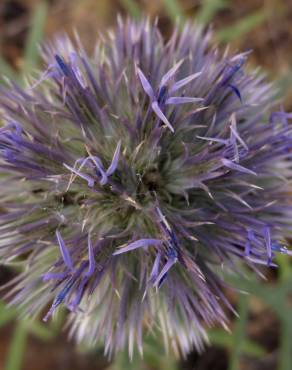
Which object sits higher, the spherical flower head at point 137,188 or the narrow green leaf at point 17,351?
the spherical flower head at point 137,188

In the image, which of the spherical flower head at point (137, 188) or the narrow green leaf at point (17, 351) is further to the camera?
the narrow green leaf at point (17, 351)

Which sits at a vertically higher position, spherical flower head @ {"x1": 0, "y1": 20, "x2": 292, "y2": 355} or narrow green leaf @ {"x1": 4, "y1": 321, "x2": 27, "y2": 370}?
spherical flower head @ {"x1": 0, "y1": 20, "x2": 292, "y2": 355}

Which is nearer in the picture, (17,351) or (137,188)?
(137,188)

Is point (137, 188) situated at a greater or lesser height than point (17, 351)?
greater

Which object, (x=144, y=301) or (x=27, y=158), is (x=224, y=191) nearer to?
(x=144, y=301)

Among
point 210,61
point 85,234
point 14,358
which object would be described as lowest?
point 14,358

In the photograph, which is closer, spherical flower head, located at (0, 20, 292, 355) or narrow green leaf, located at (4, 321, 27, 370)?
spherical flower head, located at (0, 20, 292, 355)

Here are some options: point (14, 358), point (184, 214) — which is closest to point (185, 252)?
point (184, 214)

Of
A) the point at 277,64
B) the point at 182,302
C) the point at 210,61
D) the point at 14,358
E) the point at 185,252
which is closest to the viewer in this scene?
the point at 185,252
